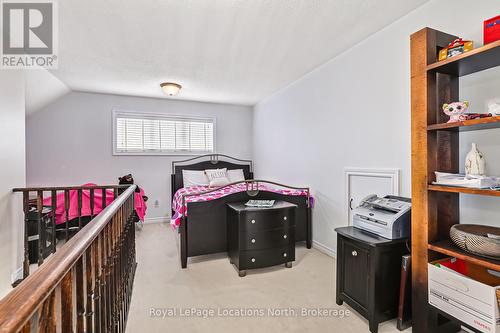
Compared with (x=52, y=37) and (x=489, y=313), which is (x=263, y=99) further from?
(x=489, y=313)

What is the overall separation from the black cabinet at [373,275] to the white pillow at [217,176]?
2.96m

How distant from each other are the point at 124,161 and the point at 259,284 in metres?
3.70

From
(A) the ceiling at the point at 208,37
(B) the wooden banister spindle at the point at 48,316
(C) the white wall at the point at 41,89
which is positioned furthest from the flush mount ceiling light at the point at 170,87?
(B) the wooden banister spindle at the point at 48,316

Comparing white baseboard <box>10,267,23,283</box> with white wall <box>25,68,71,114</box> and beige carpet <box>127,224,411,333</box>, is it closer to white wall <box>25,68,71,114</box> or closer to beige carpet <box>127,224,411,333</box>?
beige carpet <box>127,224,411,333</box>

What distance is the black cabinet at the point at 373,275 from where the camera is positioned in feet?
5.76

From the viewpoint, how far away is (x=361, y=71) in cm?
274

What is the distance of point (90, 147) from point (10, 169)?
2.25m

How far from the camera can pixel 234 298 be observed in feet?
7.17

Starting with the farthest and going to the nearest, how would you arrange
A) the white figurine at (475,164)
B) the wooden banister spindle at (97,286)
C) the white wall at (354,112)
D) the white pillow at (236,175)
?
1. the white pillow at (236,175)
2. the white wall at (354,112)
3. the white figurine at (475,164)
4. the wooden banister spindle at (97,286)

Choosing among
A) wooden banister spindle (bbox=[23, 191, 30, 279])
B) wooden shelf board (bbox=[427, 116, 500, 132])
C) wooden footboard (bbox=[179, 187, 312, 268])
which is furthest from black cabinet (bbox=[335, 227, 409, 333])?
wooden banister spindle (bbox=[23, 191, 30, 279])

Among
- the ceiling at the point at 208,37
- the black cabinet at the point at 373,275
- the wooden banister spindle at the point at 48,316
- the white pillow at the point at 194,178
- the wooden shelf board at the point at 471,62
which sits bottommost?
the black cabinet at the point at 373,275

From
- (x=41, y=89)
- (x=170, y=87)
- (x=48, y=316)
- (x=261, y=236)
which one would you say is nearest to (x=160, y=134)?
(x=170, y=87)

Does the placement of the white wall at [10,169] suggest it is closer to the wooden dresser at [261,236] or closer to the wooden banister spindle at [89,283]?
the wooden banister spindle at [89,283]

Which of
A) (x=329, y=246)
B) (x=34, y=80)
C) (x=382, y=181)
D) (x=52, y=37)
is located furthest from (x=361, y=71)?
(x=34, y=80)
